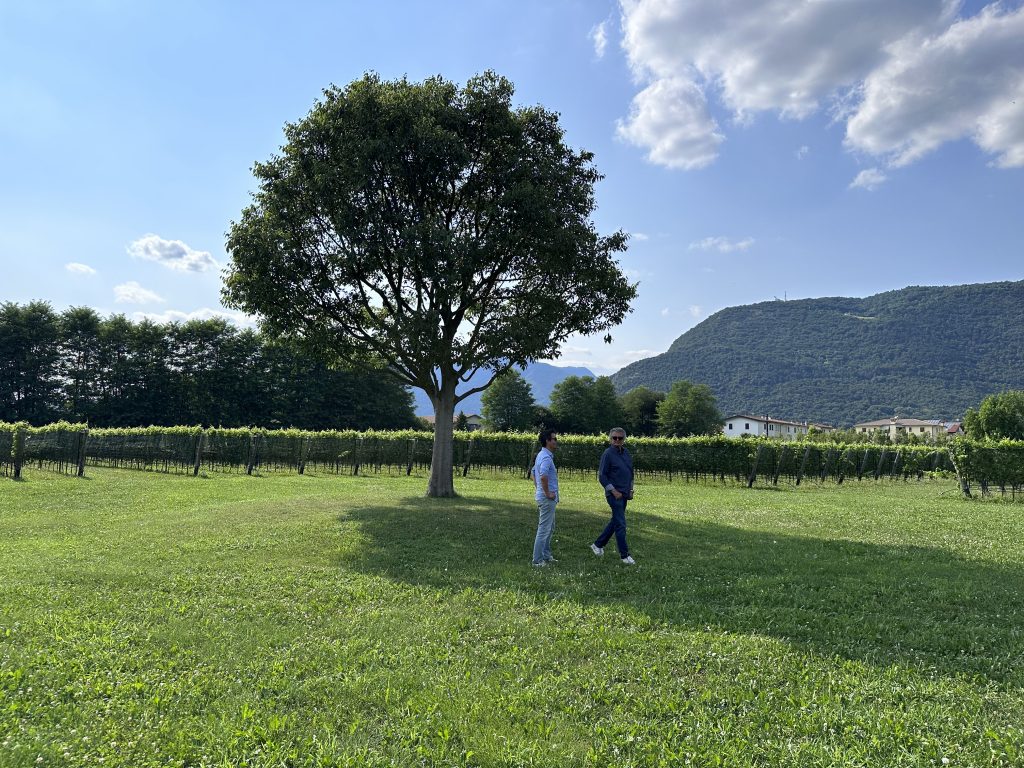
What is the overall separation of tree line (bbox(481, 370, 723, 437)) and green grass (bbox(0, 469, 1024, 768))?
7611 cm

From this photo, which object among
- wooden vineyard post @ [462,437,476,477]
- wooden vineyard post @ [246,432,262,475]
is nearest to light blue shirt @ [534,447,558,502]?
wooden vineyard post @ [462,437,476,477]

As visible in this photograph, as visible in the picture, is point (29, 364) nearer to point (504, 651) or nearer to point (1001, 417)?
point (504, 651)

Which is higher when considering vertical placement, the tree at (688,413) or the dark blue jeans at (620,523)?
the tree at (688,413)

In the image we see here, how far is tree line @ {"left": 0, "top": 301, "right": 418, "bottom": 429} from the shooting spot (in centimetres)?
5422

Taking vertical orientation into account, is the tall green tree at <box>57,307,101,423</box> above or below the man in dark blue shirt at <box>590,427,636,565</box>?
above

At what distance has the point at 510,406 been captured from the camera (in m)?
90.2

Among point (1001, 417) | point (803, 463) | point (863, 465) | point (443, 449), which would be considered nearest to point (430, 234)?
point (443, 449)

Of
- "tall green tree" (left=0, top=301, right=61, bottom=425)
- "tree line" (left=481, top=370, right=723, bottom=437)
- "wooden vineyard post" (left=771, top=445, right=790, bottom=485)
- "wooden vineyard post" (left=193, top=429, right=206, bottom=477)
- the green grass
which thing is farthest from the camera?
"tree line" (left=481, top=370, right=723, bottom=437)

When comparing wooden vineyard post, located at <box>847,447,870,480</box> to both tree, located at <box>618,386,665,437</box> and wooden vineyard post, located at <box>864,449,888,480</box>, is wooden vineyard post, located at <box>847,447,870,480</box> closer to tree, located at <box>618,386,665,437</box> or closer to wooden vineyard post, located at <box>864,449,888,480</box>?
wooden vineyard post, located at <box>864,449,888,480</box>

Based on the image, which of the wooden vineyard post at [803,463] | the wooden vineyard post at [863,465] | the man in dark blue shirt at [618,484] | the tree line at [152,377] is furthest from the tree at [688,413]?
the man in dark blue shirt at [618,484]

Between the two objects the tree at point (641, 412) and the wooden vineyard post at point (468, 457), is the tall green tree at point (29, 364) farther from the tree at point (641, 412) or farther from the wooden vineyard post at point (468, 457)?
the tree at point (641, 412)

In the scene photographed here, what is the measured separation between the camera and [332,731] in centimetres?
381

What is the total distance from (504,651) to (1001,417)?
9698cm

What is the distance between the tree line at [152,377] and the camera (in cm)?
5422
